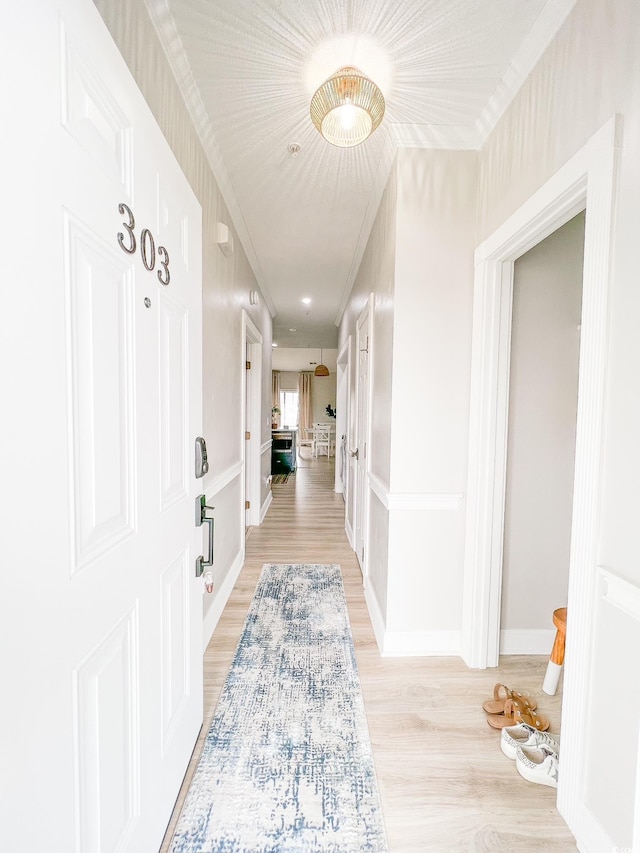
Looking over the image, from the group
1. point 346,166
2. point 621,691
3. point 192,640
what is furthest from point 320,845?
point 346,166

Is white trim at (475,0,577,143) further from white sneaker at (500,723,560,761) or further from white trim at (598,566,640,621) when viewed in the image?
white sneaker at (500,723,560,761)

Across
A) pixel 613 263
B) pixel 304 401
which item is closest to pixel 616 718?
pixel 613 263

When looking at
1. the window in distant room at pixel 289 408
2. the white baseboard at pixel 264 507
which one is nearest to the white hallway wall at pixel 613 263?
the white baseboard at pixel 264 507

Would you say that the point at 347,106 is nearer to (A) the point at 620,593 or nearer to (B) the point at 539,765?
(A) the point at 620,593

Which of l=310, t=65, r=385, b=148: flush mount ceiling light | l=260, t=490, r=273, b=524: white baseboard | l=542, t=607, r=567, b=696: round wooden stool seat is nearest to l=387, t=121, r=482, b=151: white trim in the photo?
l=310, t=65, r=385, b=148: flush mount ceiling light

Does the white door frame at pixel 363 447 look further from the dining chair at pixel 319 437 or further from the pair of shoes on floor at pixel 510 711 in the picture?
the dining chair at pixel 319 437

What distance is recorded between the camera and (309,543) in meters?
3.86

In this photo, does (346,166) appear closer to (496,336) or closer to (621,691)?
(496,336)

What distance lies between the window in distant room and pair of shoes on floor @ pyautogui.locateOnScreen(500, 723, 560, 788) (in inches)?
456

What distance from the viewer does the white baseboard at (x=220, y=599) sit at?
2.13 metres

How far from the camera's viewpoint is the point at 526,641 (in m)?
2.12

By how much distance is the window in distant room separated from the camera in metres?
12.9

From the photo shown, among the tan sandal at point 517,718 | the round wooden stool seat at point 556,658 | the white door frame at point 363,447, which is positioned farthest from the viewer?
the white door frame at point 363,447

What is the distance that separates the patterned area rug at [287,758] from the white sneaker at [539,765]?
54 centimetres
